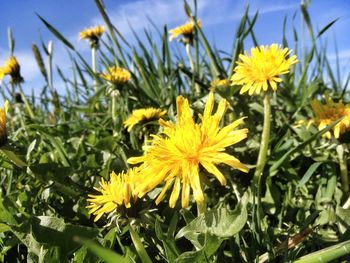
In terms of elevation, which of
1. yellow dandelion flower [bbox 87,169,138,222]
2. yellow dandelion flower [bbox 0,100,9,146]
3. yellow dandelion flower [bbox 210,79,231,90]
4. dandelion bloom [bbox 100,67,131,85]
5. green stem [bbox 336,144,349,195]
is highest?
dandelion bloom [bbox 100,67,131,85]

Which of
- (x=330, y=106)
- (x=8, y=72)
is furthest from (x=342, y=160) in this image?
(x=8, y=72)

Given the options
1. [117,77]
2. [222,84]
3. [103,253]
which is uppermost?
[117,77]

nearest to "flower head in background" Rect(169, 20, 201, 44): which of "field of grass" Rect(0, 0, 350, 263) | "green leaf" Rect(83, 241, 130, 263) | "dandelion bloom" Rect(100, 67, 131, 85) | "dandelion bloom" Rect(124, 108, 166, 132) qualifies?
"field of grass" Rect(0, 0, 350, 263)

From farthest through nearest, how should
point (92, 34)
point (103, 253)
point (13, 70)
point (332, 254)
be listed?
1. point (92, 34)
2. point (13, 70)
3. point (332, 254)
4. point (103, 253)

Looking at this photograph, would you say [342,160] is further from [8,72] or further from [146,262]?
[8,72]

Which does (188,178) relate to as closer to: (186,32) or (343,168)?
(343,168)

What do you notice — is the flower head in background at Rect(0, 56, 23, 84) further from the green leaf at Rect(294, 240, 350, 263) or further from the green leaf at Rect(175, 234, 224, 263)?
the green leaf at Rect(294, 240, 350, 263)

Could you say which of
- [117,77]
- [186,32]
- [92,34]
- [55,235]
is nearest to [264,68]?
[55,235]
